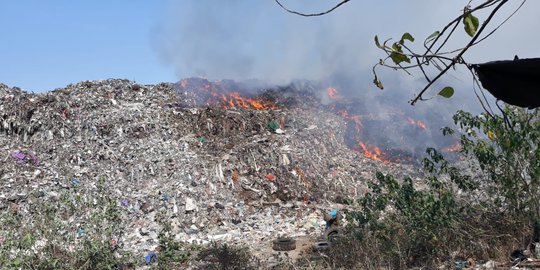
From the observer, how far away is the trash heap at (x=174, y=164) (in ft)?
29.0

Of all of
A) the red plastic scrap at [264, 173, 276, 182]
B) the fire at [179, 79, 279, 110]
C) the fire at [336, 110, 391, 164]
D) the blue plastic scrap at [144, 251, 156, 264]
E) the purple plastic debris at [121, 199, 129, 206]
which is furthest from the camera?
the fire at [179, 79, 279, 110]

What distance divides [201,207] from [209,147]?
7.99 ft

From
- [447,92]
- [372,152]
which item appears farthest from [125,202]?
[447,92]

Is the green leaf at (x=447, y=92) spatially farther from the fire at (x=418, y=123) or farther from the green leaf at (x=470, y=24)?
the fire at (x=418, y=123)

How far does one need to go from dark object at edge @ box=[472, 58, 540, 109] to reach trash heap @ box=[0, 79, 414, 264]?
19.8 ft

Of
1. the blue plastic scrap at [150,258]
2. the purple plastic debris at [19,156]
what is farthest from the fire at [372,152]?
the purple plastic debris at [19,156]

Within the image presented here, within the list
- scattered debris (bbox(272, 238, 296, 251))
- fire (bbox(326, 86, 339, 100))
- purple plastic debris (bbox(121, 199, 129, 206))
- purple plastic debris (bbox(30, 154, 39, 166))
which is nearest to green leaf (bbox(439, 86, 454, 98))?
scattered debris (bbox(272, 238, 296, 251))

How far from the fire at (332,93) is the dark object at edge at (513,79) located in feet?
47.3

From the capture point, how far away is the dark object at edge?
2064 mm

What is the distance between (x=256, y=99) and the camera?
15289 mm

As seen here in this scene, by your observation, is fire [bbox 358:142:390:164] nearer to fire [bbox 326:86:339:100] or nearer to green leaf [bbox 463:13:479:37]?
fire [bbox 326:86:339:100]

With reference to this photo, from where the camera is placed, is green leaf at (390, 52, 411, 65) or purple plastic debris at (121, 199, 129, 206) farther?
purple plastic debris at (121, 199, 129, 206)

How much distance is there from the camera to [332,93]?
669 inches

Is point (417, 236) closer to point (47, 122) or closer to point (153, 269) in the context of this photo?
point (153, 269)
